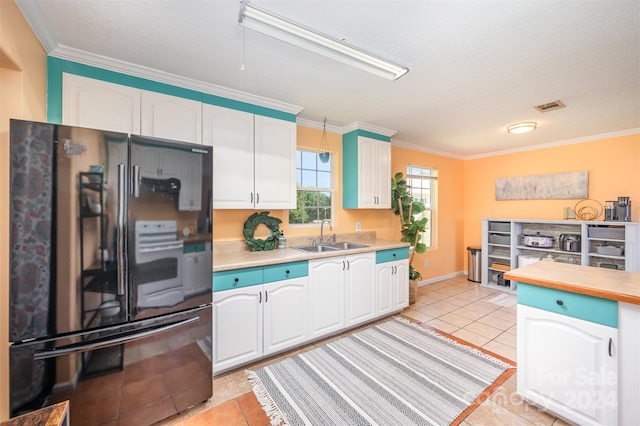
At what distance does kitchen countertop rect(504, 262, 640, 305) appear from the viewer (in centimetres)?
141

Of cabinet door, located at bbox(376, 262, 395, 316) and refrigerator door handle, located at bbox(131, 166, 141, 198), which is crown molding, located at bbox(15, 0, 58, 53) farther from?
cabinet door, located at bbox(376, 262, 395, 316)

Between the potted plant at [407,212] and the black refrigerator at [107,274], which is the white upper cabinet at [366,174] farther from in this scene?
the black refrigerator at [107,274]

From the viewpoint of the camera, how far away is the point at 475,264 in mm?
4855

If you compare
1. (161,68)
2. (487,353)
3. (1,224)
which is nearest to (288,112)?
(161,68)

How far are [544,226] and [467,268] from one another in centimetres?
151

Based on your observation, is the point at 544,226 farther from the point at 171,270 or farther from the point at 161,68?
the point at 161,68

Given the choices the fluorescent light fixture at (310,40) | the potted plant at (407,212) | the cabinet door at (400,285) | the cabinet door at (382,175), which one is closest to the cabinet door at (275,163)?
the fluorescent light fixture at (310,40)

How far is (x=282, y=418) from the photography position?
1701 mm

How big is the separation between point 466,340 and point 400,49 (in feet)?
9.15

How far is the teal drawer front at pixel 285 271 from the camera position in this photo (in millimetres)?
2283

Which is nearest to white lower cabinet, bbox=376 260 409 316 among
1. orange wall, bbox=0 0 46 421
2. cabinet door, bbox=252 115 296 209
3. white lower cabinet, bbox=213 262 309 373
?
white lower cabinet, bbox=213 262 309 373

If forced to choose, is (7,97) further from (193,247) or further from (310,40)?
(310,40)

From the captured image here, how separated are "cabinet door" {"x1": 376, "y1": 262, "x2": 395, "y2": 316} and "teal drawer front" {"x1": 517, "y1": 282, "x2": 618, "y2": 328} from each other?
4.86 feet

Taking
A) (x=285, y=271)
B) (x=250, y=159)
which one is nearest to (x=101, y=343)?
(x=285, y=271)
